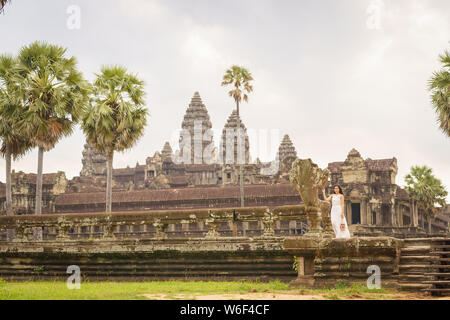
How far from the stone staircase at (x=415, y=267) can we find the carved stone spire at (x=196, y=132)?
288ft

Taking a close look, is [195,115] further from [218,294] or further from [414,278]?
[218,294]

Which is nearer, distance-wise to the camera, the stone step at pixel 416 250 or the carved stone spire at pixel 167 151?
the stone step at pixel 416 250

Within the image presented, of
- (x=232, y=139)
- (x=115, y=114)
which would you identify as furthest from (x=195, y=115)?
(x=115, y=114)

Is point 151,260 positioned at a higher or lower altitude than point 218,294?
higher

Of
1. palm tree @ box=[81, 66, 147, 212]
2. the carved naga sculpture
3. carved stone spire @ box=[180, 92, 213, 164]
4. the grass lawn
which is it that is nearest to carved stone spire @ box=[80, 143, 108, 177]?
carved stone spire @ box=[180, 92, 213, 164]

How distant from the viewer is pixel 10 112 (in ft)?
71.4

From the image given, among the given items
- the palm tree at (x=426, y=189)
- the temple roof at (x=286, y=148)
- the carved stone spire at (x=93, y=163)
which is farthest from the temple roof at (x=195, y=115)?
the palm tree at (x=426, y=189)

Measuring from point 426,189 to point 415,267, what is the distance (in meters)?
48.7

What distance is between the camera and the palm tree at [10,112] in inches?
847

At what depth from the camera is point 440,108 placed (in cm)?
2786

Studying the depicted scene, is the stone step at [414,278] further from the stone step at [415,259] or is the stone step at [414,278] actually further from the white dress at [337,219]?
the white dress at [337,219]

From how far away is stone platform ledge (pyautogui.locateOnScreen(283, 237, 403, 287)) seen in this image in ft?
39.0

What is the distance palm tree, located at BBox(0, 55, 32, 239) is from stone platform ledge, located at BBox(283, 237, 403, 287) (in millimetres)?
14001
